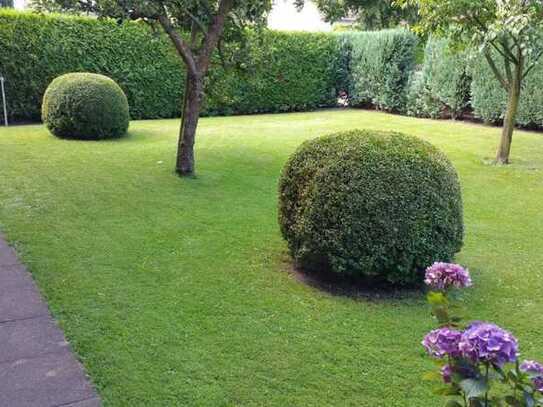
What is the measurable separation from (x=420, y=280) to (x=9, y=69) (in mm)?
12267

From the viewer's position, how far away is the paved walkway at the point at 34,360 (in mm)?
2664

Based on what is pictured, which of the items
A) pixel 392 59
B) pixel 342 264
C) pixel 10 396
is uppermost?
pixel 392 59

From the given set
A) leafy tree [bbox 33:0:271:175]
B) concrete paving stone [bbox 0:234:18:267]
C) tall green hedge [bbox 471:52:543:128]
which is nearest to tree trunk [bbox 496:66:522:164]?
tall green hedge [bbox 471:52:543:128]

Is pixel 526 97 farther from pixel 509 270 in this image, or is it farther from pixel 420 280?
pixel 420 280

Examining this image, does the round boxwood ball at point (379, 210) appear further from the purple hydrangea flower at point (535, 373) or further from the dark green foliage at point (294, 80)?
the dark green foliage at point (294, 80)

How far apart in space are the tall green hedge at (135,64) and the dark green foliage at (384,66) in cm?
104

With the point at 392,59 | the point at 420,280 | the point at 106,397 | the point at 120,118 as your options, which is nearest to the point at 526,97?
the point at 392,59

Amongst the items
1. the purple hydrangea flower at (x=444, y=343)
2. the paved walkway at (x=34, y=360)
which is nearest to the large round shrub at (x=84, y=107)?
the paved walkway at (x=34, y=360)

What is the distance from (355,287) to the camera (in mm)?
4285

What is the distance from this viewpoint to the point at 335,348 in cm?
332

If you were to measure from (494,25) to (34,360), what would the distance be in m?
7.35

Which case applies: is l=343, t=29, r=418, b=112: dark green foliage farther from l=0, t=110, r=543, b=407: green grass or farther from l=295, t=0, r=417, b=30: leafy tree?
l=295, t=0, r=417, b=30: leafy tree

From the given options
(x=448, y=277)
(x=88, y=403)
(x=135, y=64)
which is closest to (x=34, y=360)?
(x=88, y=403)

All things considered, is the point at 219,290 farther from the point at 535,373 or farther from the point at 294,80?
the point at 294,80
